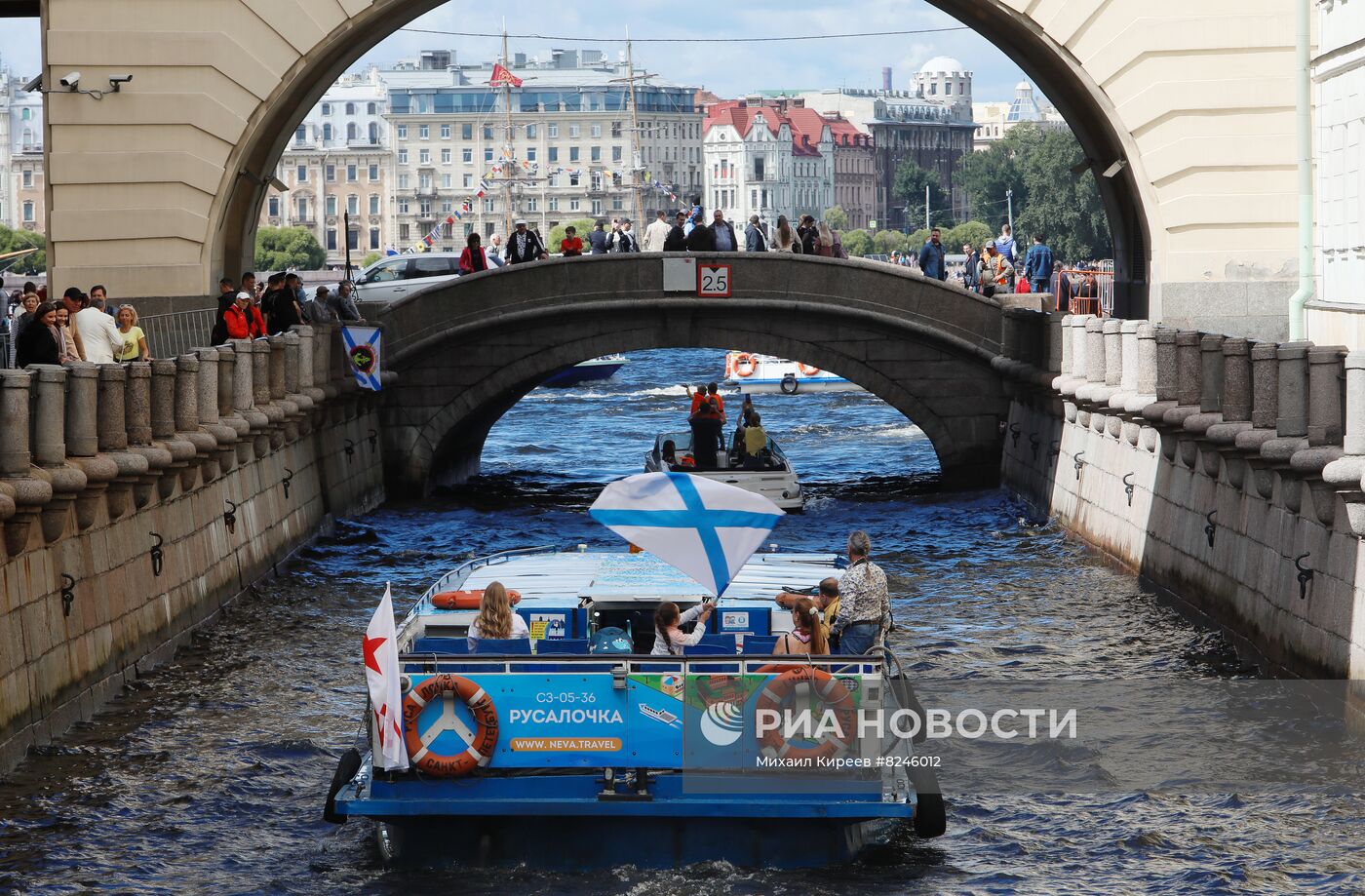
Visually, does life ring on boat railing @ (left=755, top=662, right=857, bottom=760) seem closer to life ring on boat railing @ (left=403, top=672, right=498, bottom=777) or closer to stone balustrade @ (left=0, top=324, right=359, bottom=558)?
life ring on boat railing @ (left=403, top=672, right=498, bottom=777)

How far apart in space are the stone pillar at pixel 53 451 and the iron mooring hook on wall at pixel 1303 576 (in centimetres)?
1022

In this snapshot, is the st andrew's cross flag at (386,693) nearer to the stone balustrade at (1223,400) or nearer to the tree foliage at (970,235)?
the stone balustrade at (1223,400)

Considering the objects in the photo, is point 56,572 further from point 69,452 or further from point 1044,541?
point 1044,541

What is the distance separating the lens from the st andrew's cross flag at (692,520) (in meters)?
14.6

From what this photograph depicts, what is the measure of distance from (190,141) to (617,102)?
547 ft

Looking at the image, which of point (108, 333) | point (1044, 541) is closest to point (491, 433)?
point (1044, 541)

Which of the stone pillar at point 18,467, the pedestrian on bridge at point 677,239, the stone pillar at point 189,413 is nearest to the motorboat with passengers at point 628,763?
the stone pillar at point 18,467

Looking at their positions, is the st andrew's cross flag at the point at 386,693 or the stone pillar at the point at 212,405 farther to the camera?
the stone pillar at the point at 212,405

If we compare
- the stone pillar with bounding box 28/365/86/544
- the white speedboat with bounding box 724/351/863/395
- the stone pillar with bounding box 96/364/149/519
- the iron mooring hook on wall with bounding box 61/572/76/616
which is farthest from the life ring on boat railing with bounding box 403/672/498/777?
the white speedboat with bounding box 724/351/863/395

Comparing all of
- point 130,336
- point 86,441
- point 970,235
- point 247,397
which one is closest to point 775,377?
point 247,397

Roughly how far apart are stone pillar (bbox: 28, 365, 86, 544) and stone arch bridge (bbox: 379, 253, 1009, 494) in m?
16.3

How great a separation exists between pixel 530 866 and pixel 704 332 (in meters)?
21.9

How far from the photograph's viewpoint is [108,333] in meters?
22.9

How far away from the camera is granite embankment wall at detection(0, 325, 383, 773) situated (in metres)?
17.4
